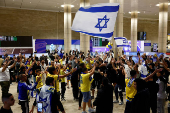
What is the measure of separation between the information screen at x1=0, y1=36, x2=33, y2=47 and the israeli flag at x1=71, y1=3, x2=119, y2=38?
74.2 ft

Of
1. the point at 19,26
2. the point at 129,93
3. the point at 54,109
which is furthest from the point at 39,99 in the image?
the point at 19,26

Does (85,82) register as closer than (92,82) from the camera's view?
Yes

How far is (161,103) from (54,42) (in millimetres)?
30246

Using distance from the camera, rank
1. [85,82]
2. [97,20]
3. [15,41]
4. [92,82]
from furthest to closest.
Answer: [15,41] < [92,82] < [85,82] < [97,20]

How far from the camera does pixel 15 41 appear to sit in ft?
87.6

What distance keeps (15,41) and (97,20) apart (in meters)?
23.7

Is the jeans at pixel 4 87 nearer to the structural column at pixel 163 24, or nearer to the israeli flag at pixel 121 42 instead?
the israeli flag at pixel 121 42

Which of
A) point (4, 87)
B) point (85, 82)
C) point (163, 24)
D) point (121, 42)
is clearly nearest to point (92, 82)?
point (85, 82)

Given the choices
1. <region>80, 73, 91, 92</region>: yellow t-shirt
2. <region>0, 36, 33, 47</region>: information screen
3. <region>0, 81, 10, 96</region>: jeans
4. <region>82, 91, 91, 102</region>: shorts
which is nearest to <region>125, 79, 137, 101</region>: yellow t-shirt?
<region>80, 73, 91, 92</region>: yellow t-shirt

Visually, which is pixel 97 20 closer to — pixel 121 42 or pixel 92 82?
pixel 92 82

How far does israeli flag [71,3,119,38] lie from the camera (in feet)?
18.5

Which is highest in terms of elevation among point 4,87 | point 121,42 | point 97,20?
point 97,20

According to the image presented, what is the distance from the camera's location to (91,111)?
6.53m

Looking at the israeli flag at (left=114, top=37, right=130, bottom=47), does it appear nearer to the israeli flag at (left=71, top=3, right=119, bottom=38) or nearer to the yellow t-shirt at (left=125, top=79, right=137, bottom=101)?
the israeli flag at (left=71, top=3, right=119, bottom=38)
